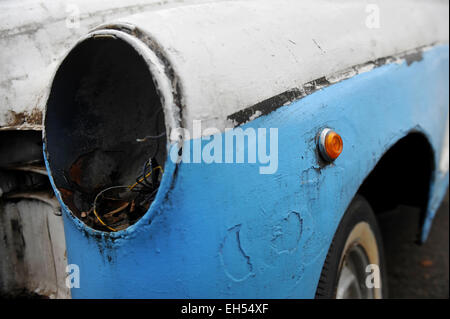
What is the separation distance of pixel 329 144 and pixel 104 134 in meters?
0.65

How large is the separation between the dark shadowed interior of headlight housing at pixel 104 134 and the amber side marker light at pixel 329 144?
0.45 m

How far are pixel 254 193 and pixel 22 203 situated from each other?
0.78 meters

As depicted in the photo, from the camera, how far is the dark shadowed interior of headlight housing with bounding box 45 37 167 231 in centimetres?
111

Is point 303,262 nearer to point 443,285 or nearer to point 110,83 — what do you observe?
point 110,83

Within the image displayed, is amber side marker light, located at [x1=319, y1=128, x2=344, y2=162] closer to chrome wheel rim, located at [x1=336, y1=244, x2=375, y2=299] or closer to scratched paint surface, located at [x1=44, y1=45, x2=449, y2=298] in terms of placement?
scratched paint surface, located at [x1=44, y1=45, x2=449, y2=298]

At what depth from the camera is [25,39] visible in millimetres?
1393

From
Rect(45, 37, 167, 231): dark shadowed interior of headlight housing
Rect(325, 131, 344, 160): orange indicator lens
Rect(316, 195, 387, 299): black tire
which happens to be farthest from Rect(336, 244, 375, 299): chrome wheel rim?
Rect(45, 37, 167, 231): dark shadowed interior of headlight housing

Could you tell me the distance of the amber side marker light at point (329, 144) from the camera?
3.89 ft

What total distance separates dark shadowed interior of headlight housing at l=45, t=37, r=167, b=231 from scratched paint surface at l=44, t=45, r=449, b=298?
95mm

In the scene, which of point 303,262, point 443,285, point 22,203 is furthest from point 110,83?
point 443,285

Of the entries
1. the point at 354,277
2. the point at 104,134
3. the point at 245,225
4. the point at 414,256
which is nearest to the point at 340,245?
the point at 354,277

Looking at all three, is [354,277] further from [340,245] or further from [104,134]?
[104,134]

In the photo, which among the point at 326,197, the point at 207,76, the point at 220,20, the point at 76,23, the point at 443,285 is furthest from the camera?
the point at 443,285

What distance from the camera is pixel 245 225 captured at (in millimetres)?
1027
